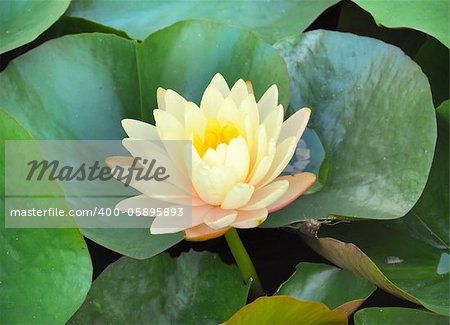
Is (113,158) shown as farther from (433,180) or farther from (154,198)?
(433,180)

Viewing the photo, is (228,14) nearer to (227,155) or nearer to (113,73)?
(113,73)

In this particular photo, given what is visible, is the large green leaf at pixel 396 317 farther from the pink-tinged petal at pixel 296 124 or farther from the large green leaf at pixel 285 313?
the pink-tinged petal at pixel 296 124

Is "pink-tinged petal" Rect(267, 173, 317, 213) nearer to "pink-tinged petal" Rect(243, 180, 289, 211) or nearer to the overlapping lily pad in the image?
"pink-tinged petal" Rect(243, 180, 289, 211)

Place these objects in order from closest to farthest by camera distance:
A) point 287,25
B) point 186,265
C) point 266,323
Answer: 1. point 266,323
2. point 186,265
3. point 287,25

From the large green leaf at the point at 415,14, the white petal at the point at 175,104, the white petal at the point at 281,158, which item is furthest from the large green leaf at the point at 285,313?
the large green leaf at the point at 415,14

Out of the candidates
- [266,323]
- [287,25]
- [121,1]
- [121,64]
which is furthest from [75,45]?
[266,323]

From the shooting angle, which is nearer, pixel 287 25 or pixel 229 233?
pixel 229 233

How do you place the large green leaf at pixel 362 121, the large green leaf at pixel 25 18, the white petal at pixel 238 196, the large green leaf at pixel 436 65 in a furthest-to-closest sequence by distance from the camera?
the large green leaf at pixel 436 65 < the large green leaf at pixel 25 18 < the large green leaf at pixel 362 121 < the white petal at pixel 238 196
